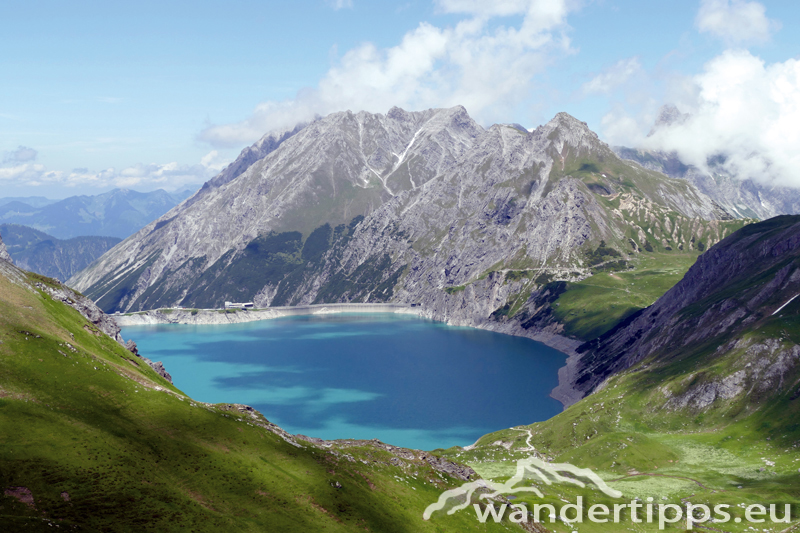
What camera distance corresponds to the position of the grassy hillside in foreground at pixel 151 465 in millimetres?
61094

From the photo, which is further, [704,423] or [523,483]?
[704,423]

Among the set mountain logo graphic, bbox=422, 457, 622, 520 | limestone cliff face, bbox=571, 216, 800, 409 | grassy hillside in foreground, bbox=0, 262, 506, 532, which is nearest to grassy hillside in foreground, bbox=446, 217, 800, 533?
limestone cliff face, bbox=571, 216, 800, 409

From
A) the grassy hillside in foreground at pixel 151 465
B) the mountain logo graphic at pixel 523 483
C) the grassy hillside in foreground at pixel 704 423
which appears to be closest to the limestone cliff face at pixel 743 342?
the grassy hillside in foreground at pixel 704 423

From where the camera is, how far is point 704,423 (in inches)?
5738

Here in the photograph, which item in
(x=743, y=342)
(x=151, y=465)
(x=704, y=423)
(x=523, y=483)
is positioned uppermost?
(x=743, y=342)

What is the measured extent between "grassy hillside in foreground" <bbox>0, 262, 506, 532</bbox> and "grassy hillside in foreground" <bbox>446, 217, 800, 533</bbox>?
97.5 feet

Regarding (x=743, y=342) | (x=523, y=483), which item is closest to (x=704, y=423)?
(x=743, y=342)

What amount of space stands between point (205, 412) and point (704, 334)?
152m

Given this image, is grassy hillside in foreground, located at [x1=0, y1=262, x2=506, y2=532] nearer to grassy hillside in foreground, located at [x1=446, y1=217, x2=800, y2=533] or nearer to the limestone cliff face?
grassy hillside in foreground, located at [x1=446, y1=217, x2=800, y2=533]

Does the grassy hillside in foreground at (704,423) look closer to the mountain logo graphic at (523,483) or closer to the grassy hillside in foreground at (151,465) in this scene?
the mountain logo graphic at (523,483)

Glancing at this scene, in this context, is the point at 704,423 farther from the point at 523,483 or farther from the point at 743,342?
the point at 523,483

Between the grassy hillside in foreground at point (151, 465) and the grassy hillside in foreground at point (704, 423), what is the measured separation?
97.5 feet

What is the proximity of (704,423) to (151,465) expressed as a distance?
4903 inches

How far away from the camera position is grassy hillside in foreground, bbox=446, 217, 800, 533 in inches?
4409
